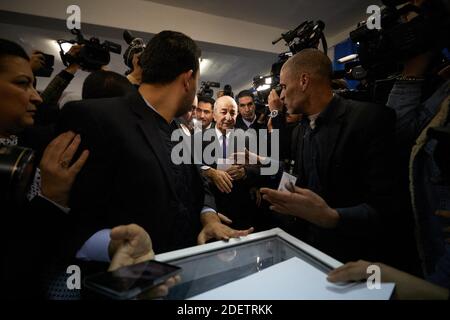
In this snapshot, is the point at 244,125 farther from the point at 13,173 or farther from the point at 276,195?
the point at 13,173

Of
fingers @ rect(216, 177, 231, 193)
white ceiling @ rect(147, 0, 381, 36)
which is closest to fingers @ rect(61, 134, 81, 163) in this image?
fingers @ rect(216, 177, 231, 193)

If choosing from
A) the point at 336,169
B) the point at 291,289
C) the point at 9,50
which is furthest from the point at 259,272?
the point at 9,50

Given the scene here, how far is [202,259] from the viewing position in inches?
33.5

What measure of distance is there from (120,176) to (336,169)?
1156 mm

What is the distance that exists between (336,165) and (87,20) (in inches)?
168

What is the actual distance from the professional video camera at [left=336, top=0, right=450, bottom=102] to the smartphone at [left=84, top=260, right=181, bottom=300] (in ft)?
4.60

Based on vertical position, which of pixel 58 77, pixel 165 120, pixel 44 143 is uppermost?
pixel 58 77

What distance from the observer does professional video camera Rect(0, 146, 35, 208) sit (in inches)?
25.9

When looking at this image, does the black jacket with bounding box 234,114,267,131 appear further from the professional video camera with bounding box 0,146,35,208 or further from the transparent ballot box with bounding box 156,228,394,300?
the professional video camera with bounding box 0,146,35,208

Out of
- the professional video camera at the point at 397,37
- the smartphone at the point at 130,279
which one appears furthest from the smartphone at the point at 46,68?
the professional video camera at the point at 397,37

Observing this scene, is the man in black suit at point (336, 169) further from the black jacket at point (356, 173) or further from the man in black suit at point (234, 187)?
the man in black suit at point (234, 187)

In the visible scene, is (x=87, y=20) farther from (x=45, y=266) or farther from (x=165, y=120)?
(x=45, y=266)

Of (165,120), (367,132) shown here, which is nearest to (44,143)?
(165,120)

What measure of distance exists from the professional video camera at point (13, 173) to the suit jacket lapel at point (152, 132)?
46cm
